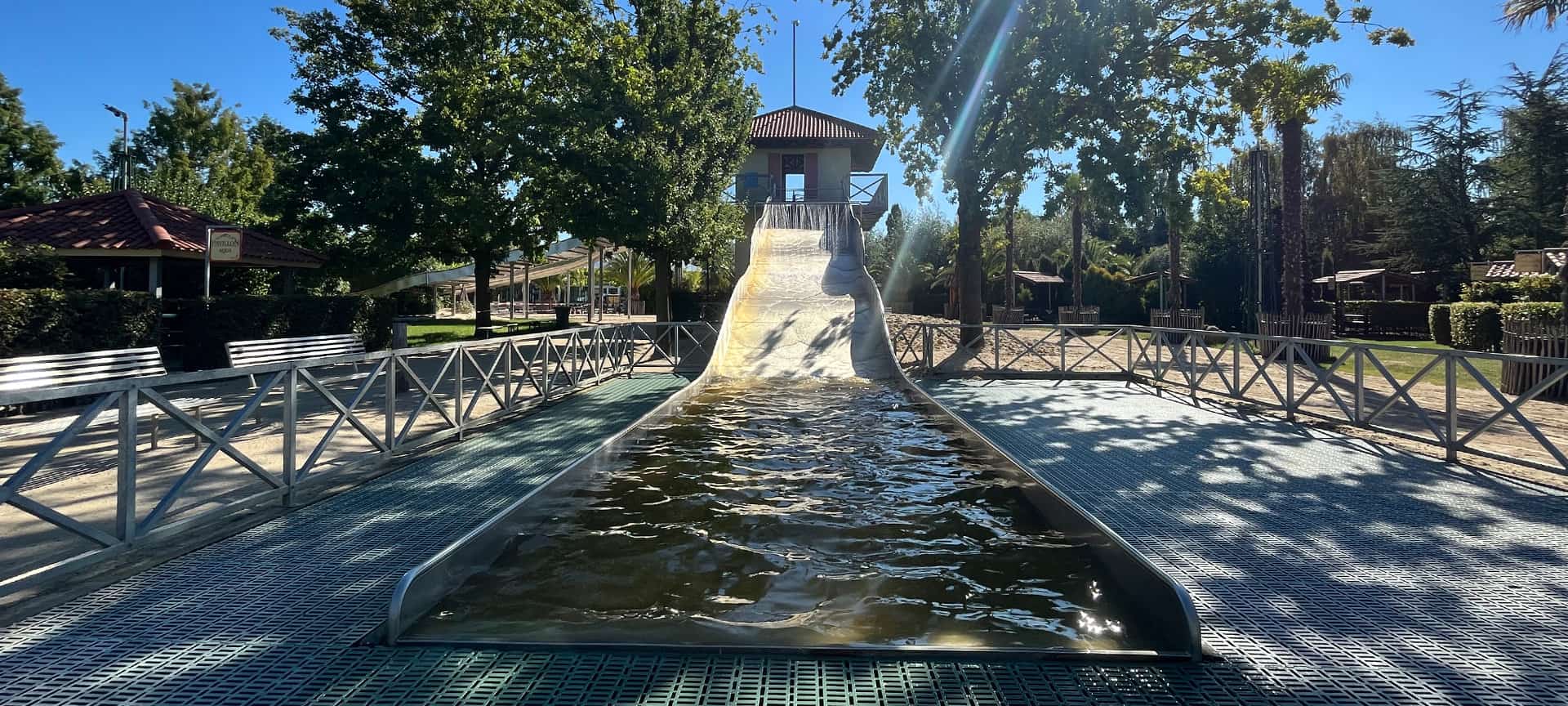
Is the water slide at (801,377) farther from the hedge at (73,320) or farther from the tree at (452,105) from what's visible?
the hedge at (73,320)

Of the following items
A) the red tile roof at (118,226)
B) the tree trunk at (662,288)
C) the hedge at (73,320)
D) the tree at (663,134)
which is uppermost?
the tree at (663,134)

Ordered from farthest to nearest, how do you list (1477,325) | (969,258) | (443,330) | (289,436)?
(443,330) → (1477,325) → (969,258) → (289,436)

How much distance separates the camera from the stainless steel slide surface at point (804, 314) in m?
15.0

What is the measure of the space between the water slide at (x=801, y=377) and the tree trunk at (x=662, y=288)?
2.33 meters

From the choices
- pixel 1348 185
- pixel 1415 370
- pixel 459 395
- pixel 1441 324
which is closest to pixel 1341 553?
pixel 459 395

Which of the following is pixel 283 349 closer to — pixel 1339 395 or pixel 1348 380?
pixel 1339 395

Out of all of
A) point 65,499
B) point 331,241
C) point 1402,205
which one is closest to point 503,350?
point 65,499

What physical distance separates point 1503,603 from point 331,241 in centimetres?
2270

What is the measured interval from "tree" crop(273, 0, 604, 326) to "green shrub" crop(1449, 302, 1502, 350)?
22.4 metres

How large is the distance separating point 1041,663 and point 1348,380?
1381cm

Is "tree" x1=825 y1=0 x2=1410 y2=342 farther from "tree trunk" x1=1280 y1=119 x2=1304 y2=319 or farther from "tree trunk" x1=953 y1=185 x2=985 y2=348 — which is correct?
"tree trunk" x1=1280 y1=119 x2=1304 y2=319

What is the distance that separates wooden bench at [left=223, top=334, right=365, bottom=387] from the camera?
823cm

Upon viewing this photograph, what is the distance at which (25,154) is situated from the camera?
109 feet

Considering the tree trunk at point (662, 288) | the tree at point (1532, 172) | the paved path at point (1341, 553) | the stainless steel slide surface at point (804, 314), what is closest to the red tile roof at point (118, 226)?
the tree trunk at point (662, 288)
